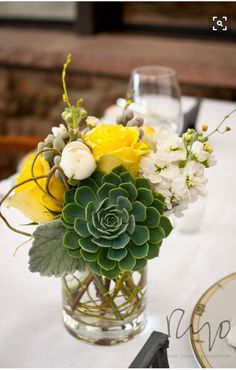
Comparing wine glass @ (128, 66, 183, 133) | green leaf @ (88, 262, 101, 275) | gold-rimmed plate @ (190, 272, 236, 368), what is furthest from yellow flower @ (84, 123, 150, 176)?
wine glass @ (128, 66, 183, 133)

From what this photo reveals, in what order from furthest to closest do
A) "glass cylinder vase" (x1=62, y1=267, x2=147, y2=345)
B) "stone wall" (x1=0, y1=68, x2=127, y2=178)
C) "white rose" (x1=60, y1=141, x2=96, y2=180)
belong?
"stone wall" (x1=0, y1=68, x2=127, y2=178) < "glass cylinder vase" (x1=62, y1=267, x2=147, y2=345) < "white rose" (x1=60, y1=141, x2=96, y2=180)

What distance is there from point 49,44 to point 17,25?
396mm

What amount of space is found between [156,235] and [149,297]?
0.24m

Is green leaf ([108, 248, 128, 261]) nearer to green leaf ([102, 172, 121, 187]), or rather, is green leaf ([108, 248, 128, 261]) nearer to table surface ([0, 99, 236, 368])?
green leaf ([102, 172, 121, 187])

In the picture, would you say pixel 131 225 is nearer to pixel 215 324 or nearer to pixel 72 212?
pixel 72 212

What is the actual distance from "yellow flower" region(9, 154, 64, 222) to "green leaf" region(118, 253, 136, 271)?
96mm

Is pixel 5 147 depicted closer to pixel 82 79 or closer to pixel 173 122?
pixel 173 122

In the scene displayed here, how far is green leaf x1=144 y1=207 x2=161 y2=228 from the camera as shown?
0.60m

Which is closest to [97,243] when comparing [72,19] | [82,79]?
[82,79]

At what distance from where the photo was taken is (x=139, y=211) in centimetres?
59

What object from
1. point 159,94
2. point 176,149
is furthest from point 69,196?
point 159,94

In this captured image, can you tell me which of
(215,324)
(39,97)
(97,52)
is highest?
(215,324)

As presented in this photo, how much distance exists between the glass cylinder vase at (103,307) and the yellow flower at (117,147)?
0.16 meters

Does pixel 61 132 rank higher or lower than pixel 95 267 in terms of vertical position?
higher
